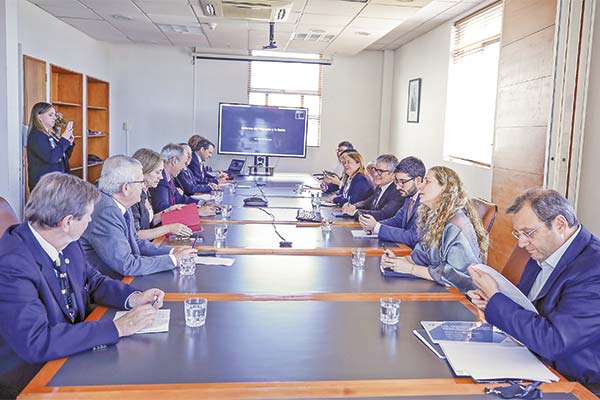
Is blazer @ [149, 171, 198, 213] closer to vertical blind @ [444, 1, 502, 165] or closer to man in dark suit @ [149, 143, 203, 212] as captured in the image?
man in dark suit @ [149, 143, 203, 212]

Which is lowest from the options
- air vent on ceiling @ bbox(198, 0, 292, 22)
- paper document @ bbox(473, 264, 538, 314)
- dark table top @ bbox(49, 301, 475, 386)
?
dark table top @ bbox(49, 301, 475, 386)

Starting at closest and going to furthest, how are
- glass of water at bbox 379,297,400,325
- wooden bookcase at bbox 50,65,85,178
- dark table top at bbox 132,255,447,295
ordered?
1. glass of water at bbox 379,297,400,325
2. dark table top at bbox 132,255,447,295
3. wooden bookcase at bbox 50,65,85,178

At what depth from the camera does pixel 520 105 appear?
4773mm

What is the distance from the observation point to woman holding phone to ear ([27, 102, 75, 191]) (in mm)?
5043

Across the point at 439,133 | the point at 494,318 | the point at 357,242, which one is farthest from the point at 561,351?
the point at 439,133

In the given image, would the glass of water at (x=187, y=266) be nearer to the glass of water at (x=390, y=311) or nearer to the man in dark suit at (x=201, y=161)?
the glass of water at (x=390, y=311)

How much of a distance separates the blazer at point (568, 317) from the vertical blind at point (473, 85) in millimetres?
4438

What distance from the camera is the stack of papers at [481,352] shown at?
1.49m

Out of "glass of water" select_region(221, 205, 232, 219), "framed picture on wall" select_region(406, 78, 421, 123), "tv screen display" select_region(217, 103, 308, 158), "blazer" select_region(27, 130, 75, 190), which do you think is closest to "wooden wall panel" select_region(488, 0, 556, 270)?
"glass of water" select_region(221, 205, 232, 219)

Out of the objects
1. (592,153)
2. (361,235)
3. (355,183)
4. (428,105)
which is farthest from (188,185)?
(428,105)

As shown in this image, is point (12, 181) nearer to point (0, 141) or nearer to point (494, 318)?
point (0, 141)

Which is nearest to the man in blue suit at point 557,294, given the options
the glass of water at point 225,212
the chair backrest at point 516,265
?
the chair backrest at point 516,265

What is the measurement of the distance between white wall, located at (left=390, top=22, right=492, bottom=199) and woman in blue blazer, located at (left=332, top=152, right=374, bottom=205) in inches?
60.2

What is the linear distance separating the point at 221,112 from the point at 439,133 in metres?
3.40
